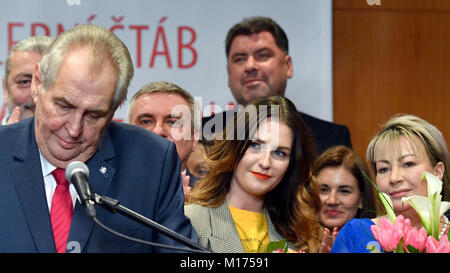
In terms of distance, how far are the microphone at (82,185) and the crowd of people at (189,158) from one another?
0.17 metres

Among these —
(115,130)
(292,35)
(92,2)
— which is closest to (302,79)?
(292,35)

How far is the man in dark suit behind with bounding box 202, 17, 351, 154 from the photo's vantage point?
11.0 ft

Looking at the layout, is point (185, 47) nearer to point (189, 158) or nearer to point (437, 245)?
point (189, 158)

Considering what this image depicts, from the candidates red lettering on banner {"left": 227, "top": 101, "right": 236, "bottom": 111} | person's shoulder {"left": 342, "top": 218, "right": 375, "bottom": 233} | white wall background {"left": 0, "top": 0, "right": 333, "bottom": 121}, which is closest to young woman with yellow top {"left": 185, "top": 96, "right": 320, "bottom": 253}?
person's shoulder {"left": 342, "top": 218, "right": 375, "bottom": 233}

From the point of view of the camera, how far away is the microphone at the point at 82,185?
55.0 inches

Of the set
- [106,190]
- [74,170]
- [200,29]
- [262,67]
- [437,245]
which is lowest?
[437,245]

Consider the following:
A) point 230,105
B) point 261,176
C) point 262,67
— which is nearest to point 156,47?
point 230,105

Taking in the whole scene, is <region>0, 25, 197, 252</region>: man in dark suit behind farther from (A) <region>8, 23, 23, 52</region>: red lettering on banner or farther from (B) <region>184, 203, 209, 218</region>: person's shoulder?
(A) <region>8, 23, 23, 52</region>: red lettering on banner

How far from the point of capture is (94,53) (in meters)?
1.87

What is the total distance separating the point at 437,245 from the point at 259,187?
89 centimetres

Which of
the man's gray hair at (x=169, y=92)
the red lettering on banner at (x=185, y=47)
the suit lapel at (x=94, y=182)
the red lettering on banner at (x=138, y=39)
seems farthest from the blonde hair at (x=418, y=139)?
the red lettering on banner at (x=138, y=39)

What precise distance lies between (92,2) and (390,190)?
6.50 feet

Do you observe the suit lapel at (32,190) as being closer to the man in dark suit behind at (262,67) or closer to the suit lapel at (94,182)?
the suit lapel at (94,182)

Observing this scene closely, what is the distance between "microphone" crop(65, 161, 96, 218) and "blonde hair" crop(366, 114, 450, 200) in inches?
56.6
